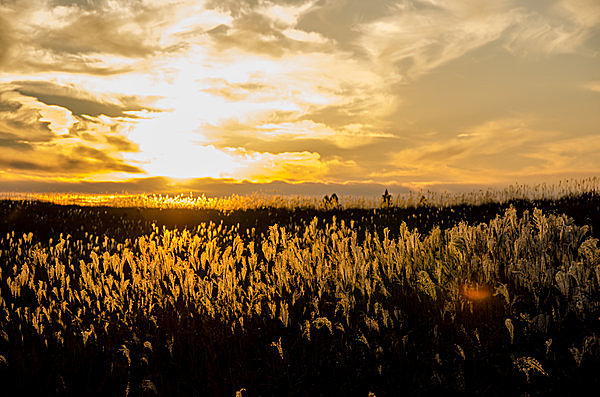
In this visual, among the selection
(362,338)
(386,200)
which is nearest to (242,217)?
(386,200)

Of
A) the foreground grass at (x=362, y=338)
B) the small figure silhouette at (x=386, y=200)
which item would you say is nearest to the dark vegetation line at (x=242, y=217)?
the small figure silhouette at (x=386, y=200)

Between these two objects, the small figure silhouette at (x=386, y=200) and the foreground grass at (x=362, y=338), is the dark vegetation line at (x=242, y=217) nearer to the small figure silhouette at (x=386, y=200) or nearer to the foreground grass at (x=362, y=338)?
the small figure silhouette at (x=386, y=200)

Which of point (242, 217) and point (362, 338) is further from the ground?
point (242, 217)

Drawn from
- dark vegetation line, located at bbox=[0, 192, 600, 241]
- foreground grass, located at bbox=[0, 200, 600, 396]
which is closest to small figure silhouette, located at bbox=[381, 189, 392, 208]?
dark vegetation line, located at bbox=[0, 192, 600, 241]

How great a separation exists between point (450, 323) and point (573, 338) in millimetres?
882

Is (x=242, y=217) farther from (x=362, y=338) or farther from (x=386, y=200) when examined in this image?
(x=362, y=338)

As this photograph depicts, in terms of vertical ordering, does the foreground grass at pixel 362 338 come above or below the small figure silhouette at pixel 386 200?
below

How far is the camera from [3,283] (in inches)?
278

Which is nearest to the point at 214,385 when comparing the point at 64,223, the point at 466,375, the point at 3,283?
the point at 466,375

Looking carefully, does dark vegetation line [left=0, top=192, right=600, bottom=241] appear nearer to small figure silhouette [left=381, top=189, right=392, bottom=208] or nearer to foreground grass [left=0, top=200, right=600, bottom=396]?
small figure silhouette [left=381, top=189, right=392, bottom=208]

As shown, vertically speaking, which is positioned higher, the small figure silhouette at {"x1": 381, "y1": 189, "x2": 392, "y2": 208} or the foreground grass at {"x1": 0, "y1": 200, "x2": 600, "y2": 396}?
the small figure silhouette at {"x1": 381, "y1": 189, "x2": 392, "y2": 208}

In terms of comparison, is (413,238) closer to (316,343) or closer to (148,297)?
(316,343)

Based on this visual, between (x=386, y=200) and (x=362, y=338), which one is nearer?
(x=362, y=338)

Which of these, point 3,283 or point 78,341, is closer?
point 78,341
